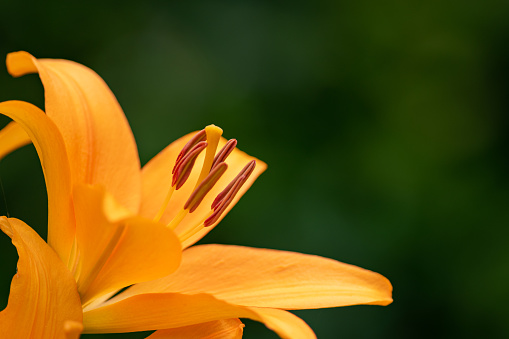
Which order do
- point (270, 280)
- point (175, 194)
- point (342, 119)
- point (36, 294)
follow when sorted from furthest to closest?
point (342, 119)
point (175, 194)
point (270, 280)
point (36, 294)

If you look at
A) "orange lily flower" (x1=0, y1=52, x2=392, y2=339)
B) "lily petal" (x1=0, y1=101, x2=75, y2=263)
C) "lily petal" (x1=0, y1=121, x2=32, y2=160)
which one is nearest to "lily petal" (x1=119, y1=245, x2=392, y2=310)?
"orange lily flower" (x1=0, y1=52, x2=392, y2=339)

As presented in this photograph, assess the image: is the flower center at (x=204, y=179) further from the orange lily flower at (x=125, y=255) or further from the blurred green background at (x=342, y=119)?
the blurred green background at (x=342, y=119)

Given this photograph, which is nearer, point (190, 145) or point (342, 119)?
point (190, 145)

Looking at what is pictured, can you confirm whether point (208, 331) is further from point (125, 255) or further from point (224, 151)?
point (224, 151)

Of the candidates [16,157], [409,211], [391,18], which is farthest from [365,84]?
[16,157]

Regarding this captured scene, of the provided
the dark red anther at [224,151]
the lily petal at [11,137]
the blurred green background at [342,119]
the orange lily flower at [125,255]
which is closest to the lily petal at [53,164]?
the orange lily flower at [125,255]

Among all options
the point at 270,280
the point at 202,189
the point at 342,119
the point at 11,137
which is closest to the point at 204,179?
the point at 202,189

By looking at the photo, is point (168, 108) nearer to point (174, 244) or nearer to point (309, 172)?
point (309, 172)
